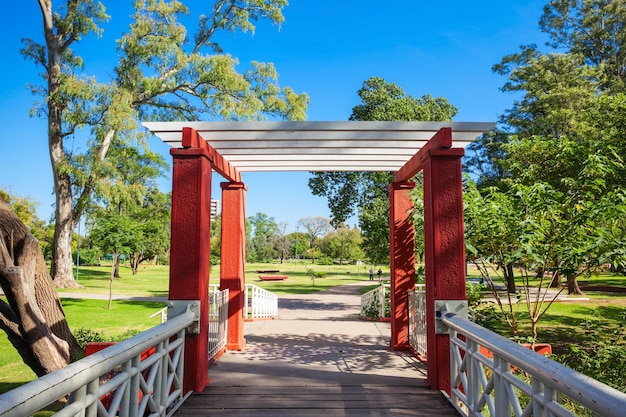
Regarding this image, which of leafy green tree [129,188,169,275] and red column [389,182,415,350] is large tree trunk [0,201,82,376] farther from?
leafy green tree [129,188,169,275]

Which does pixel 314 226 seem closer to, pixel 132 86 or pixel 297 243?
pixel 297 243

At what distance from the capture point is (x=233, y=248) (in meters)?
6.92

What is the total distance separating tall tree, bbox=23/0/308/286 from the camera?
53.2 ft

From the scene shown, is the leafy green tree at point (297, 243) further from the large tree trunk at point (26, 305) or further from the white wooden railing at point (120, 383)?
the white wooden railing at point (120, 383)

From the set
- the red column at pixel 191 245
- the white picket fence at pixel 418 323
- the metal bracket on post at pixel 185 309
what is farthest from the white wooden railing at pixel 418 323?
the metal bracket on post at pixel 185 309

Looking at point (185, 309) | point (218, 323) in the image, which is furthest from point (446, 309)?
point (218, 323)

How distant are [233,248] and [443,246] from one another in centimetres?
369

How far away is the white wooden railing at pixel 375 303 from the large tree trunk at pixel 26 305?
7.55 m

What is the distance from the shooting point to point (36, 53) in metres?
17.4

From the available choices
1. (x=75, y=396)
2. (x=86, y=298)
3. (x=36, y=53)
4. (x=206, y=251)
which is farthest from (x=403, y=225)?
(x=36, y=53)

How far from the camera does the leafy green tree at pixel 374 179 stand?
51.8 feet

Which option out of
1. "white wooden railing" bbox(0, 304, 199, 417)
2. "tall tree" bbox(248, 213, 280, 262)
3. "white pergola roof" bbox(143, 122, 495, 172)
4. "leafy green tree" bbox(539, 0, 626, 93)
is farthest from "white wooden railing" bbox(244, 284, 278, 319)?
"tall tree" bbox(248, 213, 280, 262)

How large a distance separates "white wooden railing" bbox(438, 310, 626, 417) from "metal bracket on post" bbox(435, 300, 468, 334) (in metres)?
0.04

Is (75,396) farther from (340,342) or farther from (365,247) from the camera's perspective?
(365,247)
